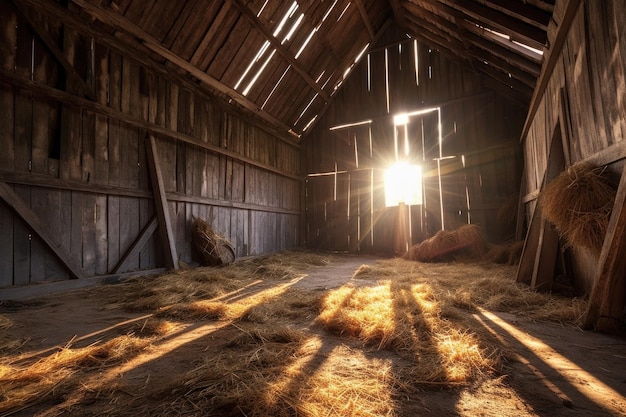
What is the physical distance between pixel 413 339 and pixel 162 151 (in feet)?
16.5

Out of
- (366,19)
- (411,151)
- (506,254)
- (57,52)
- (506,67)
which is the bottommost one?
(506,254)

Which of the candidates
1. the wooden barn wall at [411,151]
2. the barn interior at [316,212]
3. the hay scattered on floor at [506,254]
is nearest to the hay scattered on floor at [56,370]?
the barn interior at [316,212]

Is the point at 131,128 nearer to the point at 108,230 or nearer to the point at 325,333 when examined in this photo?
the point at 108,230

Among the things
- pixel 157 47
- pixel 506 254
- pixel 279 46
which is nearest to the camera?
pixel 157 47

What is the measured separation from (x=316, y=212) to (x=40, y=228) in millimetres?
6871

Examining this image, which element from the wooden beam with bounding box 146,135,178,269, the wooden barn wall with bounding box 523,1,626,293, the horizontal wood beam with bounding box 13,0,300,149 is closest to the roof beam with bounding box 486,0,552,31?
the wooden barn wall with bounding box 523,1,626,293

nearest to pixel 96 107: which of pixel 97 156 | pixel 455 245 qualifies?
pixel 97 156

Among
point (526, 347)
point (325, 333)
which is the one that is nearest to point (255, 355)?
point (325, 333)

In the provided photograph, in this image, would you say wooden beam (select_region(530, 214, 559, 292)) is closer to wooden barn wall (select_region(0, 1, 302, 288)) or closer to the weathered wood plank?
wooden barn wall (select_region(0, 1, 302, 288))

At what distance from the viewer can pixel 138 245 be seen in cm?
465

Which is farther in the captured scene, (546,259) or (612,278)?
(546,259)

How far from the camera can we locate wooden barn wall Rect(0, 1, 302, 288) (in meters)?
3.42

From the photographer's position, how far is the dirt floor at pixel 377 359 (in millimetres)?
1270

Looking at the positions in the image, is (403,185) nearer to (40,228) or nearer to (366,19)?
(366,19)
